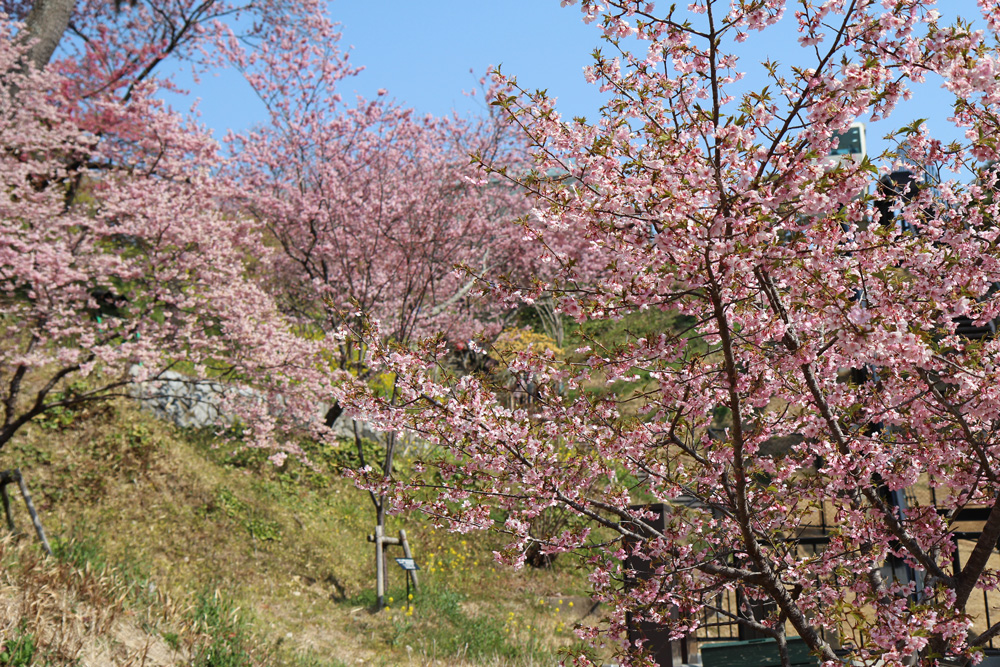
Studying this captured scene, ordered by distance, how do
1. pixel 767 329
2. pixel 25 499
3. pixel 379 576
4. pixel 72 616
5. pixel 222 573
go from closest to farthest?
1. pixel 767 329
2. pixel 72 616
3. pixel 25 499
4. pixel 222 573
5. pixel 379 576

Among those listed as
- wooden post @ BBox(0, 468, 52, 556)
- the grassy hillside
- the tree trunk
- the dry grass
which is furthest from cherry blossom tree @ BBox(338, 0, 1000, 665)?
the tree trunk

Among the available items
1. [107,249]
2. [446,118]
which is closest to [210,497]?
[107,249]

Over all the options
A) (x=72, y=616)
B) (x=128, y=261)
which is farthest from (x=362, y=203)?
(x=72, y=616)

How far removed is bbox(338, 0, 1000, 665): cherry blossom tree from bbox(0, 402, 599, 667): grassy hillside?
71.9 inches

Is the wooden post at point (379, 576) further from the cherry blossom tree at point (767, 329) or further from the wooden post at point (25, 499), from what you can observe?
the cherry blossom tree at point (767, 329)

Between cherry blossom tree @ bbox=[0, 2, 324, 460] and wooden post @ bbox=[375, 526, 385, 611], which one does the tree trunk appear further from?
wooden post @ bbox=[375, 526, 385, 611]

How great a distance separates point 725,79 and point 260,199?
947cm

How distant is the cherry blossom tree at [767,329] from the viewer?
8.34 feet

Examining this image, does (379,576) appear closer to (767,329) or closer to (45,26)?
(767,329)

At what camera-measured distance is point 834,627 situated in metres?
3.92

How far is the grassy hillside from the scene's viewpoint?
18.0 ft

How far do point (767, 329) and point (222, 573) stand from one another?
8.00 meters

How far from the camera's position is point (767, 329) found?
109 inches

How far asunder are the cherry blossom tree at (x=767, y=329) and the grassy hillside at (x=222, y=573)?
5.99 feet
